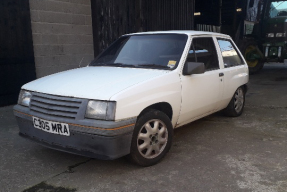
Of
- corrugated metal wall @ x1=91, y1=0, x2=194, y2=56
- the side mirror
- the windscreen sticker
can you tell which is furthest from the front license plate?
corrugated metal wall @ x1=91, y1=0, x2=194, y2=56

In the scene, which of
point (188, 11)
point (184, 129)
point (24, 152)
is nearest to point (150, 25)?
point (188, 11)

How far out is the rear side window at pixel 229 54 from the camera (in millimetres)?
4797

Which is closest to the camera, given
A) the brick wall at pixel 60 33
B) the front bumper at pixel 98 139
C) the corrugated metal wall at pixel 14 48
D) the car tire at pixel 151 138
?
the front bumper at pixel 98 139

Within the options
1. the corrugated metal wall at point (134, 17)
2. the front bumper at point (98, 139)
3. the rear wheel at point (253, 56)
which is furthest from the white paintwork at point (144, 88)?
the rear wheel at point (253, 56)

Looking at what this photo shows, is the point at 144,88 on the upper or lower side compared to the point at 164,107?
upper

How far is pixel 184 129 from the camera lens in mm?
4781

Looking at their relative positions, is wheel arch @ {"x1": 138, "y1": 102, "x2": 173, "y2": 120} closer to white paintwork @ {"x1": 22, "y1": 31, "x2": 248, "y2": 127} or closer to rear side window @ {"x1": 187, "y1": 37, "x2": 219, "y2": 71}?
white paintwork @ {"x1": 22, "y1": 31, "x2": 248, "y2": 127}

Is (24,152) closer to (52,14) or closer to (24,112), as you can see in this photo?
(24,112)

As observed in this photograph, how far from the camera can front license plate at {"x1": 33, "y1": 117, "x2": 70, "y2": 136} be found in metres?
3.02

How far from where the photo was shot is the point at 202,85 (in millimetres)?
4078

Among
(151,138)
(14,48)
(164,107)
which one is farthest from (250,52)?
(151,138)

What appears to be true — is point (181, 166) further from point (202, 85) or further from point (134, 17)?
point (134, 17)

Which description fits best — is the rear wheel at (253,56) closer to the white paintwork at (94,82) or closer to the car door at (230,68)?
the car door at (230,68)

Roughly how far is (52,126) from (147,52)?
5.53ft
